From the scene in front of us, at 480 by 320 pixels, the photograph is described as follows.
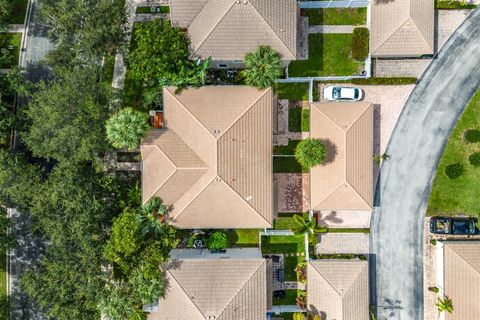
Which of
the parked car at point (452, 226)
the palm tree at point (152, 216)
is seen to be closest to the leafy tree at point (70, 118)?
the palm tree at point (152, 216)

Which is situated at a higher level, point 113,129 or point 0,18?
point 0,18

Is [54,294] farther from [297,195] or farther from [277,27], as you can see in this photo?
[277,27]

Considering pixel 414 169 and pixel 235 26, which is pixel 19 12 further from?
pixel 414 169

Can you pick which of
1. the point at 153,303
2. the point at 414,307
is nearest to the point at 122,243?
the point at 153,303

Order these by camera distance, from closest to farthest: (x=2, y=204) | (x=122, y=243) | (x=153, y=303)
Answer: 1. (x=122, y=243)
2. (x=153, y=303)
3. (x=2, y=204)

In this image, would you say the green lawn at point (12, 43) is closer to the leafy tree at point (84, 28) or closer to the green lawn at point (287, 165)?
the leafy tree at point (84, 28)

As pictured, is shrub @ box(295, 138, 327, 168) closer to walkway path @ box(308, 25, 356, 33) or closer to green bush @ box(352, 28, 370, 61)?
green bush @ box(352, 28, 370, 61)

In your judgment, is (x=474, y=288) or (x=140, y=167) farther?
(x=140, y=167)

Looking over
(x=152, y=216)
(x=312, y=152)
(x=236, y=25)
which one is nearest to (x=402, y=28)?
(x=312, y=152)
